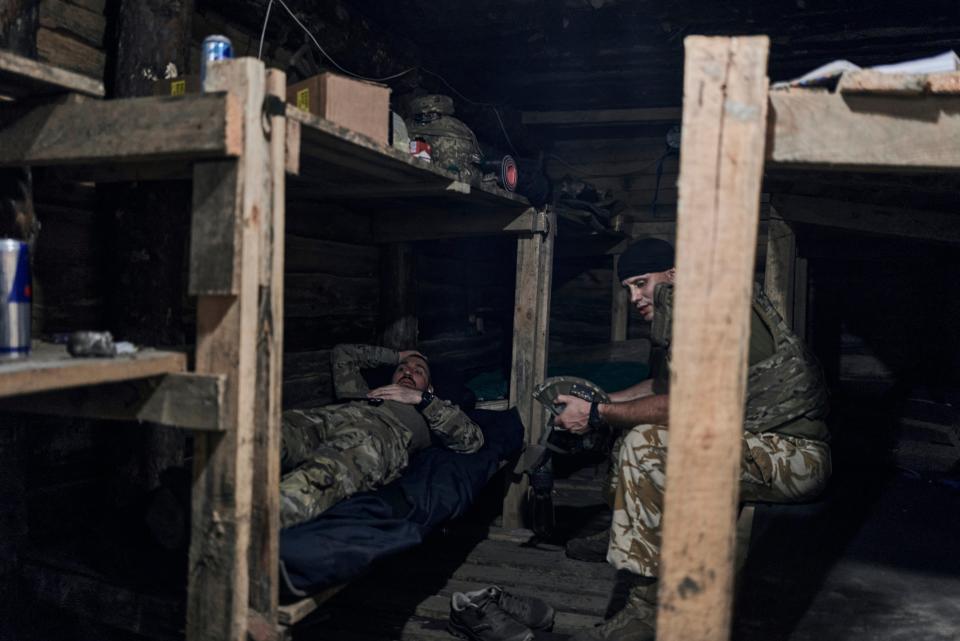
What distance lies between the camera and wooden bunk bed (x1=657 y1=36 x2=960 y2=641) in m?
1.87

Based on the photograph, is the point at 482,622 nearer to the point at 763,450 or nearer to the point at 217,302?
the point at 763,450

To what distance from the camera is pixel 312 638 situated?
12.4 feet

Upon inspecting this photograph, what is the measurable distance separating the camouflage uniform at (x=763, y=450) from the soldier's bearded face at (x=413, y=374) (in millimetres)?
1508

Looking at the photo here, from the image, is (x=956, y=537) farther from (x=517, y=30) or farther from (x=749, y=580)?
(x=517, y=30)

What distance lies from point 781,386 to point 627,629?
1403 mm

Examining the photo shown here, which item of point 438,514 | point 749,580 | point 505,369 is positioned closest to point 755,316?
point 749,580

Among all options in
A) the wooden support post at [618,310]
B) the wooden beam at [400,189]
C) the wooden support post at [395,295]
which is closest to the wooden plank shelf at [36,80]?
the wooden beam at [400,189]

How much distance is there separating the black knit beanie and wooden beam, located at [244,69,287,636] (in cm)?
239

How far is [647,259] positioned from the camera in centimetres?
443

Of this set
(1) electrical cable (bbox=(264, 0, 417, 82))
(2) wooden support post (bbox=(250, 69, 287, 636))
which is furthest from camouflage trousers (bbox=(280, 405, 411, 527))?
(1) electrical cable (bbox=(264, 0, 417, 82))

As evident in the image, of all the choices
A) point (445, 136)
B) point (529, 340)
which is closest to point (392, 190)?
point (445, 136)

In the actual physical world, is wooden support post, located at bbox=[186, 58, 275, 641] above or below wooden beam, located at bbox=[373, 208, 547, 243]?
below

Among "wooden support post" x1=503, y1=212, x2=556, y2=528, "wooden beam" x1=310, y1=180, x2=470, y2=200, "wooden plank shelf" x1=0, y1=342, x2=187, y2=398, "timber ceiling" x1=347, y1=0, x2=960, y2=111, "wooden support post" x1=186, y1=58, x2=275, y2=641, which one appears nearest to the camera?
"wooden plank shelf" x1=0, y1=342, x2=187, y2=398

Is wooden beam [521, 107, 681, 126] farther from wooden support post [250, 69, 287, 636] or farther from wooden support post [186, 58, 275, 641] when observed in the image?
wooden support post [186, 58, 275, 641]
